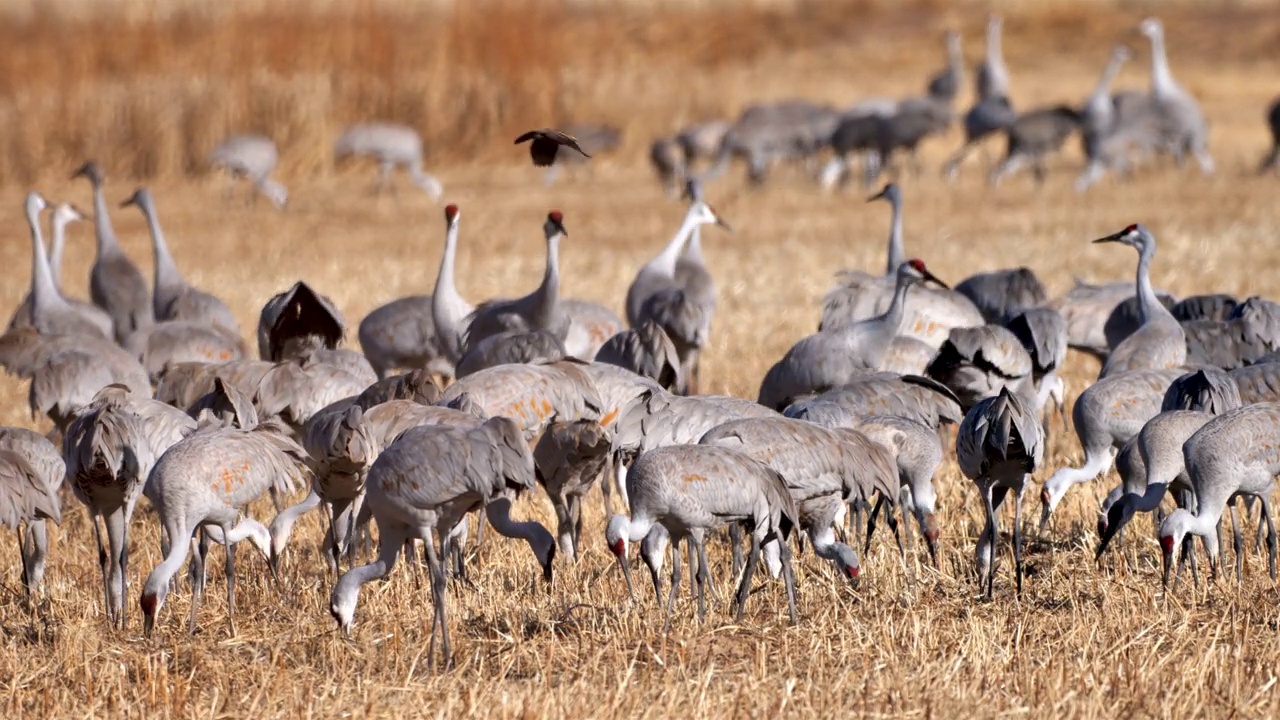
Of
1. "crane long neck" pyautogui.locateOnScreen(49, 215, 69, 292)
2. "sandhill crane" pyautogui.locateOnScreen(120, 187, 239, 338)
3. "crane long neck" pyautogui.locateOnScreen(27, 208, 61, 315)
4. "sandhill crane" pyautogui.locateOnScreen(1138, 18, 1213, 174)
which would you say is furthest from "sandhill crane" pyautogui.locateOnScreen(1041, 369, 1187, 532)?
"sandhill crane" pyautogui.locateOnScreen(1138, 18, 1213, 174)

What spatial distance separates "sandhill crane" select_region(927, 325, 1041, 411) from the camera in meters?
7.39

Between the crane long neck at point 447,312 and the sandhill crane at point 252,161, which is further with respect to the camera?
the sandhill crane at point 252,161

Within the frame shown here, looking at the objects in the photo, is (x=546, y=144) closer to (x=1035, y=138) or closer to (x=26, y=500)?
(x=26, y=500)

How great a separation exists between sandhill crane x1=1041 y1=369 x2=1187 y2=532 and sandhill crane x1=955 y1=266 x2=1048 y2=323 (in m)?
2.30

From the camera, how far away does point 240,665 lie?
4953 mm

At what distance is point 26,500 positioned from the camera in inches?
221

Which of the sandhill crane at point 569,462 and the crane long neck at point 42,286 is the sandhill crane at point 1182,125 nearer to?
the crane long neck at point 42,286

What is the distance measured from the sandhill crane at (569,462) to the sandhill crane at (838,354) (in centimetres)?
180

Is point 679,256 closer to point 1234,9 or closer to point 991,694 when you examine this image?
point 991,694

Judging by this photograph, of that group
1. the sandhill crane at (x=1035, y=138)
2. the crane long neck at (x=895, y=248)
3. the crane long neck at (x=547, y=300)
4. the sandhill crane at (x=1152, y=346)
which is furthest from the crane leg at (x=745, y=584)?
the sandhill crane at (x=1035, y=138)

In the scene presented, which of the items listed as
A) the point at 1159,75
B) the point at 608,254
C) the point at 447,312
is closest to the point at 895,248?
the point at 447,312

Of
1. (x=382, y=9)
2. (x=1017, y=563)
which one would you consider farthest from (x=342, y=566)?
(x=382, y=9)

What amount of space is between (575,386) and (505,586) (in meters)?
1.23

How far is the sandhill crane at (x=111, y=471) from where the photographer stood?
5.53 metres
